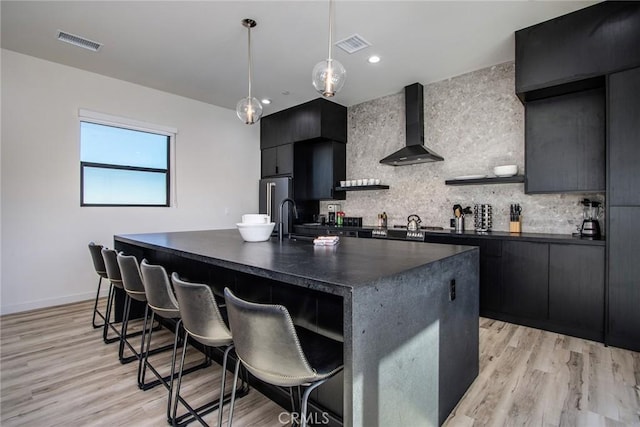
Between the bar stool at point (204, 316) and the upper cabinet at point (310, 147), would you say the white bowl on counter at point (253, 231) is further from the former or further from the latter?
the upper cabinet at point (310, 147)

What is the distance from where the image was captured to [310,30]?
3.10 m

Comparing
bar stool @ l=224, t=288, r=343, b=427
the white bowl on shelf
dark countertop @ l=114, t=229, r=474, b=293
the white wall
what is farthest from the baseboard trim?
the white bowl on shelf

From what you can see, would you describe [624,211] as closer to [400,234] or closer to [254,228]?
[400,234]

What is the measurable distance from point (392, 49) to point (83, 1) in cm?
293

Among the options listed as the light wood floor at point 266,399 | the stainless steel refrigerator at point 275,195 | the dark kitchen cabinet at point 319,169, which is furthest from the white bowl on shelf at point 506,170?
the stainless steel refrigerator at point 275,195

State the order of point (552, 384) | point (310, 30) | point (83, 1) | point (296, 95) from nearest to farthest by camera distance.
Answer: point (552, 384) → point (83, 1) → point (310, 30) → point (296, 95)

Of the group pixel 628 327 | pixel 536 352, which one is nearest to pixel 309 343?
pixel 536 352

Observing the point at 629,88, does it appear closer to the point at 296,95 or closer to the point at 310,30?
the point at 310,30

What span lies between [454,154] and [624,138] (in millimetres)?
1771

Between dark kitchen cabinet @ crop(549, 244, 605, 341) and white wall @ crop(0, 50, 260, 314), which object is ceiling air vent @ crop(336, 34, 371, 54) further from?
white wall @ crop(0, 50, 260, 314)

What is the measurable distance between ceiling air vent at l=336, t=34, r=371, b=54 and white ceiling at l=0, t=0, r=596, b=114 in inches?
2.5

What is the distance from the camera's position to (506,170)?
3.52m

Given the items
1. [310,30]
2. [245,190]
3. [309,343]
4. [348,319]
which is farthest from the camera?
[245,190]

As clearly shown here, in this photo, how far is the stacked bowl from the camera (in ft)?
7.84
